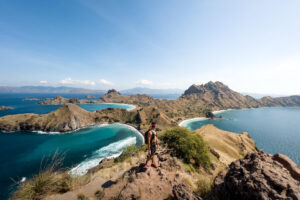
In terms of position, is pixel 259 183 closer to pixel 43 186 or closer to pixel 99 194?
pixel 99 194

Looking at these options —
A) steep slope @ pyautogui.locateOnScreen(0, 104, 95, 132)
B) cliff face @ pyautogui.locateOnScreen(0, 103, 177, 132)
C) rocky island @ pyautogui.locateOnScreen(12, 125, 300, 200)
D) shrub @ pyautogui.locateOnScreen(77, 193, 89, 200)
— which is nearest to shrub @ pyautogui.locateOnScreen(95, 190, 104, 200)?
rocky island @ pyautogui.locateOnScreen(12, 125, 300, 200)

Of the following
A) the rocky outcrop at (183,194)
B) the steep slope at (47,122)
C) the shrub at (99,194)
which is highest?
the rocky outcrop at (183,194)

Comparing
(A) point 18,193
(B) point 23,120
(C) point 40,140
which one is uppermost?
(A) point 18,193

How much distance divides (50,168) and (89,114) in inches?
3490

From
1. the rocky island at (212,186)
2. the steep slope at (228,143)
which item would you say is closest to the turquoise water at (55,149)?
the rocky island at (212,186)

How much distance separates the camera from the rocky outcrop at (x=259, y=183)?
159 inches

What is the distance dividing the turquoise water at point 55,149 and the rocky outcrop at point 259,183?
101ft

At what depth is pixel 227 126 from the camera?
98312 mm

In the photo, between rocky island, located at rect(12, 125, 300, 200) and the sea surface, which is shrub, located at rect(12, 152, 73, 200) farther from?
the sea surface

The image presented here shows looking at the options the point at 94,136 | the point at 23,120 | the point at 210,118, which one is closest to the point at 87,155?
the point at 94,136

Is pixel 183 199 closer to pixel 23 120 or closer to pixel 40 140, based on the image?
pixel 40 140

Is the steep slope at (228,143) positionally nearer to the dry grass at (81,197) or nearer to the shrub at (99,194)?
the shrub at (99,194)

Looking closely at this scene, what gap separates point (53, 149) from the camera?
1850 inches

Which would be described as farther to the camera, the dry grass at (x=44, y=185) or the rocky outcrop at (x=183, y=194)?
the dry grass at (x=44, y=185)
